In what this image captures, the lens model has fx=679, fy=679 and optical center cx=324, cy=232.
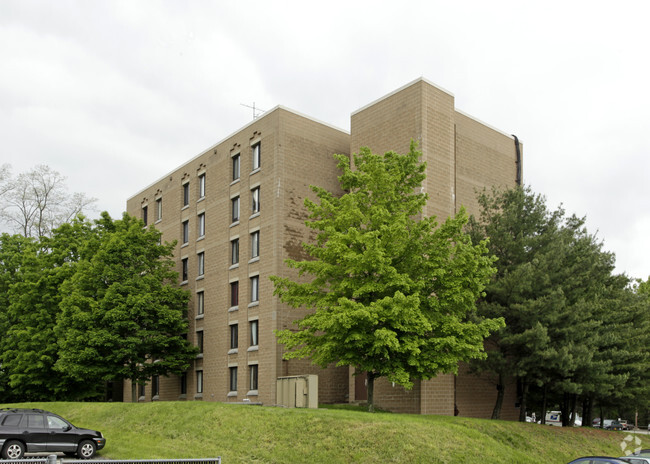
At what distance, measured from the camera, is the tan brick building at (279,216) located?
35.6 meters

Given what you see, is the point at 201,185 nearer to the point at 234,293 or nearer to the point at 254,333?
the point at 234,293

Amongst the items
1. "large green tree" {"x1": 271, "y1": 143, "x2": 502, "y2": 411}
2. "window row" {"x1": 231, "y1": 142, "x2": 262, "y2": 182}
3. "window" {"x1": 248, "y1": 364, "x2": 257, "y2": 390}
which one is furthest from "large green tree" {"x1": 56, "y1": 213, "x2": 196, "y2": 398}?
"large green tree" {"x1": 271, "y1": 143, "x2": 502, "y2": 411}

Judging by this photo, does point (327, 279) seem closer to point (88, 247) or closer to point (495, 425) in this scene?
point (495, 425)

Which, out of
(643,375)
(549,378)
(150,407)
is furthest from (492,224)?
(150,407)

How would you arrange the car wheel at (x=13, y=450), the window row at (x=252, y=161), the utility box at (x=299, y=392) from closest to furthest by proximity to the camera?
1. the car wheel at (x=13, y=450)
2. the utility box at (x=299, y=392)
3. the window row at (x=252, y=161)

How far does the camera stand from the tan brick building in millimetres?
35562

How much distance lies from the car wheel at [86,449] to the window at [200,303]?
71.8ft

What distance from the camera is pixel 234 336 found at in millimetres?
40938

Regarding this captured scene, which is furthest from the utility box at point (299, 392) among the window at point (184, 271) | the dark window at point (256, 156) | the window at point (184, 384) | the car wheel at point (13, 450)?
the window at point (184, 271)

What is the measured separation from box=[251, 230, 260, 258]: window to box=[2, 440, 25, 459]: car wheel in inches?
790

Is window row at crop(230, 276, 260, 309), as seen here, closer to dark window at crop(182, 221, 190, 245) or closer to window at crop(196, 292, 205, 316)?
window at crop(196, 292, 205, 316)

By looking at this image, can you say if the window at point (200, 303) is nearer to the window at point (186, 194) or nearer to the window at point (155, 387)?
the window at point (155, 387)

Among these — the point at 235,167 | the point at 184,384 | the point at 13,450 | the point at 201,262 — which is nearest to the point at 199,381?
the point at 184,384

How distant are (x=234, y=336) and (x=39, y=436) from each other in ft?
65.0
